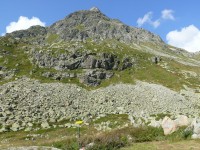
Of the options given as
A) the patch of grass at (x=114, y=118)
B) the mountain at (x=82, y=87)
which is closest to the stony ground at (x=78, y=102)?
the mountain at (x=82, y=87)

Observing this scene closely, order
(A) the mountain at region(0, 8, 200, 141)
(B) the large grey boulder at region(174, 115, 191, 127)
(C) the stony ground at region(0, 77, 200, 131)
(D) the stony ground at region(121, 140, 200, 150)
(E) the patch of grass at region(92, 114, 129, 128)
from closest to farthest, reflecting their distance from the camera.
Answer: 1. (D) the stony ground at region(121, 140, 200, 150)
2. (B) the large grey boulder at region(174, 115, 191, 127)
3. (E) the patch of grass at region(92, 114, 129, 128)
4. (C) the stony ground at region(0, 77, 200, 131)
5. (A) the mountain at region(0, 8, 200, 141)

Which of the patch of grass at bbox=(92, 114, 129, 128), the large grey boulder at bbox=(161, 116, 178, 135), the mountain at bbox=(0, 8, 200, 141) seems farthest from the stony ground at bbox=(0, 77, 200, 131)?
the large grey boulder at bbox=(161, 116, 178, 135)

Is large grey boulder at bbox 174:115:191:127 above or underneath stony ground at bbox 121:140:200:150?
above

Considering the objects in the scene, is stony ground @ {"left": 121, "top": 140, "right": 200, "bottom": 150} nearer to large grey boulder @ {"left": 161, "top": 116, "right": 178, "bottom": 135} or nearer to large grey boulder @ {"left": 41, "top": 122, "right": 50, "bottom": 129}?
large grey boulder @ {"left": 161, "top": 116, "right": 178, "bottom": 135}

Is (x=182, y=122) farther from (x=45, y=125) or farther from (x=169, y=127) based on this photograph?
(x=45, y=125)

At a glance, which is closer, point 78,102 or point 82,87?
point 78,102

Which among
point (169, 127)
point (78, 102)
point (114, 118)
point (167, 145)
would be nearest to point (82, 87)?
point (78, 102)

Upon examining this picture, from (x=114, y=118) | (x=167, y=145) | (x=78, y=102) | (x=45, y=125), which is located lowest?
(x=45, y=125)

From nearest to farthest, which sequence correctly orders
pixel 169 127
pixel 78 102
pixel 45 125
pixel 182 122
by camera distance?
pixel 169 127 → pixel 182 122 → pixel 45 125 → pixel 78 102

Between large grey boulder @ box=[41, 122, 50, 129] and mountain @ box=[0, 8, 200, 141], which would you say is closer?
large grey boulder @ box=[41, 122, 50, 129]

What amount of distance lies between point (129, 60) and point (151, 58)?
19255mm

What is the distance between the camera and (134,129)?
2817 centimetres

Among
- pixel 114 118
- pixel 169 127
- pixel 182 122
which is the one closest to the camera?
pixel 169 127

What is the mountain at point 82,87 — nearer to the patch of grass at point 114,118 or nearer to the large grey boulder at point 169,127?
the patch of grass at point 114,118
